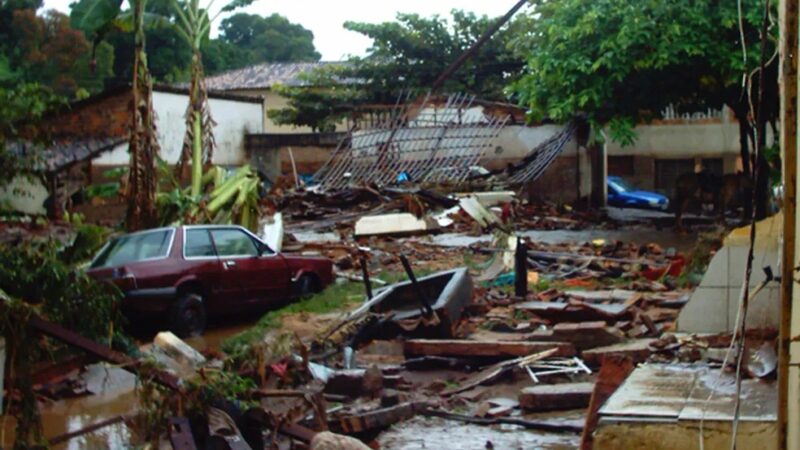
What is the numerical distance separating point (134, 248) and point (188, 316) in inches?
49.5

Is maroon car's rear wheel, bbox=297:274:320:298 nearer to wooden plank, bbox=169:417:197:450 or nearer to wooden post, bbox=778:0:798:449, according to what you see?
wooden plank, bbox=169:417:197:450

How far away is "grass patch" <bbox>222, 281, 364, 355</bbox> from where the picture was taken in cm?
1487

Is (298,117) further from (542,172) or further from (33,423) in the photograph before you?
(33,423)

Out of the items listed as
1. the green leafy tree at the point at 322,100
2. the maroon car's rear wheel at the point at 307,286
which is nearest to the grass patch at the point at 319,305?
the maroon car's rear wheel at the point at 307,286

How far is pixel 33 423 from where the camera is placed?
289 inches

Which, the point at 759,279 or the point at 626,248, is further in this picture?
the point at 626,248

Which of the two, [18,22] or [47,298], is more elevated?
[18,22]

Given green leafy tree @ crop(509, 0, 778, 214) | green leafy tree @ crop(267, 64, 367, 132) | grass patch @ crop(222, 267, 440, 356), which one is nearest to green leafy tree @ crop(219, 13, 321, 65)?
green leafy tree @ crop(267, 64, 367, 132)

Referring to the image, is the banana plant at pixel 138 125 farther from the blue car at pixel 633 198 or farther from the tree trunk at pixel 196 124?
the blue car at pixel 633 198

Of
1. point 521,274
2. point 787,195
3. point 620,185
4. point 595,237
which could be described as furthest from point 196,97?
point 620,185

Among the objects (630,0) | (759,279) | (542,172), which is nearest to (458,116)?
(542,172)

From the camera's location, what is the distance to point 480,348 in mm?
12484

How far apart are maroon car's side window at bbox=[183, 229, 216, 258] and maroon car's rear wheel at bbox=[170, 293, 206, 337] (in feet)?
2.20

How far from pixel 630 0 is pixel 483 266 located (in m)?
6.91
